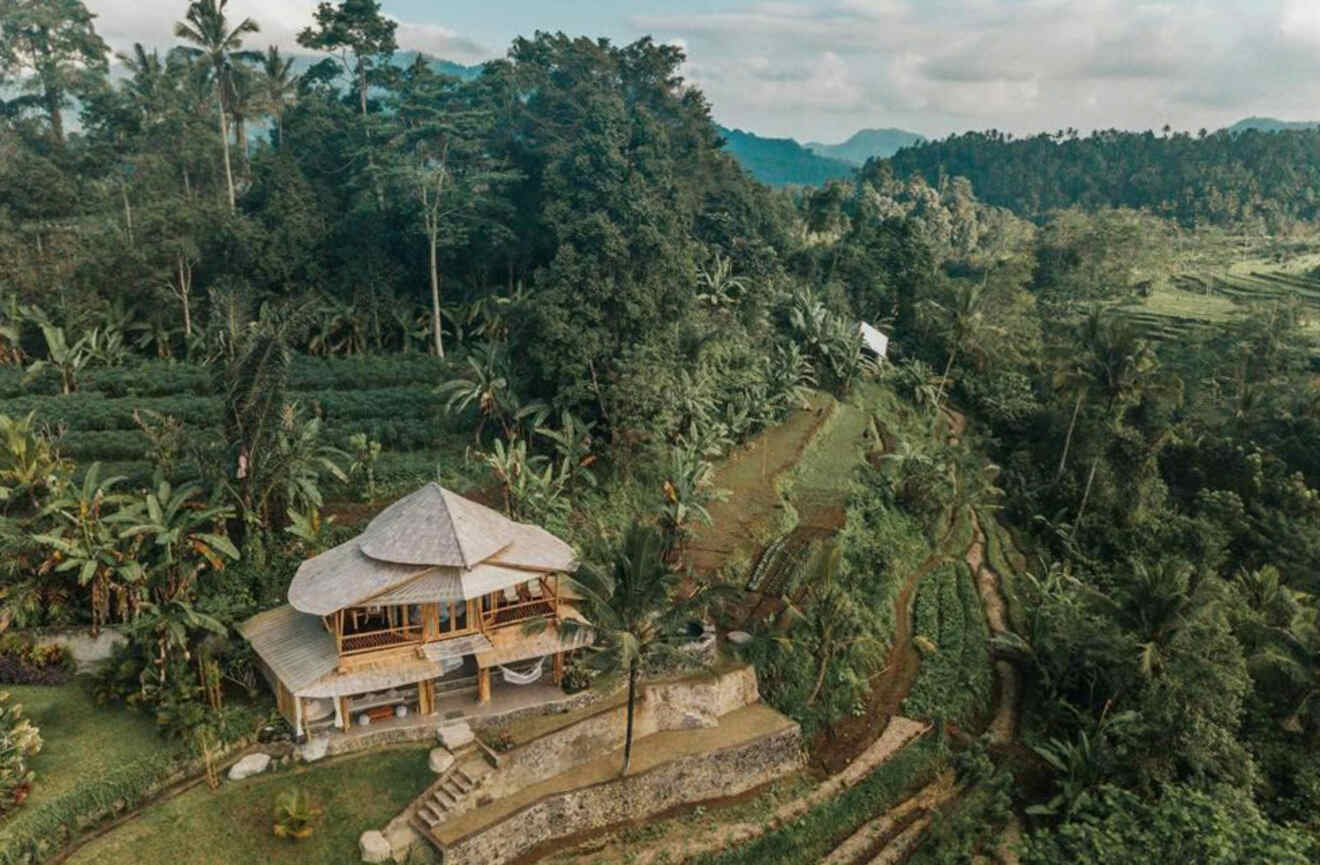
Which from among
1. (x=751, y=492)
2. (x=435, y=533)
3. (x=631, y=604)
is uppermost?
(x=435, y=533)

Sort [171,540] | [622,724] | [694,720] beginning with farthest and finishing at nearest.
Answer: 1. [694,720]
2. [622,724]
3. [171,540]

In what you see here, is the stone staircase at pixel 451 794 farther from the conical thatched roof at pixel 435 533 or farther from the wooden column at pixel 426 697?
the conical thatched roof at pixel 435 533

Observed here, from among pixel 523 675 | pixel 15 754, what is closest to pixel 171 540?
pixel 15 754

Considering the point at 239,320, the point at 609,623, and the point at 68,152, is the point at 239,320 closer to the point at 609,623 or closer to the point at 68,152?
the point at 609,623

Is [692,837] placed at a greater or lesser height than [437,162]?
lesser

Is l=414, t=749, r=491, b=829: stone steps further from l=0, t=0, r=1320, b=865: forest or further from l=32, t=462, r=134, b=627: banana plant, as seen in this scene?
l=32, t=462, r=134, b=627: banana plant

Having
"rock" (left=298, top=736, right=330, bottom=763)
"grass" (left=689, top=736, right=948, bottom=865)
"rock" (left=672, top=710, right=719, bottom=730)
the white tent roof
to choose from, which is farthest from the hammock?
the white tent roof

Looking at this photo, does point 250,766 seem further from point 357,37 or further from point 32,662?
point 357,37

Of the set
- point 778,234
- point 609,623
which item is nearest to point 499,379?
point 609,623
